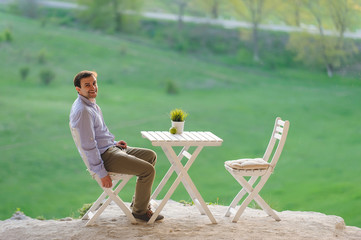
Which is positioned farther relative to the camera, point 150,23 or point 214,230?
point 150,23

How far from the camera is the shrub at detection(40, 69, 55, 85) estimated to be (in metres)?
9.71

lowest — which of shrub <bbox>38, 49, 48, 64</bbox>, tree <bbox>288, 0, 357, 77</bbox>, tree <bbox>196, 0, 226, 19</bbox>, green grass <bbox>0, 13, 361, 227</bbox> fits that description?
green grass <bbox>0, 13, 361, 227</bbox>

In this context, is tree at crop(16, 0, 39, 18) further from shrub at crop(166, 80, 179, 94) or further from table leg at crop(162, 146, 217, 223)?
table leg at crop(162, 146, 217, 223)

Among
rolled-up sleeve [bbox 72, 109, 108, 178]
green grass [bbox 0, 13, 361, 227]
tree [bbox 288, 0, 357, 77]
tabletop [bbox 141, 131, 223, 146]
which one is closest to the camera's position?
rolled-up sleeve [bbox 72, 109, 108, 178]

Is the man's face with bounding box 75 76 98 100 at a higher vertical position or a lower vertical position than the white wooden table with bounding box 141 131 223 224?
higher

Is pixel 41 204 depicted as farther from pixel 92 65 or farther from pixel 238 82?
pixel 238 82

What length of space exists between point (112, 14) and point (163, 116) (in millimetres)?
2552

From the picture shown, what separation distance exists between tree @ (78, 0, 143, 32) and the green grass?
0.26 m

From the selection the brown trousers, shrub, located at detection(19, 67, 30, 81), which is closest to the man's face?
the brown trousers

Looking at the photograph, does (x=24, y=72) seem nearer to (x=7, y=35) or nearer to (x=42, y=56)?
(x=42, y=56)

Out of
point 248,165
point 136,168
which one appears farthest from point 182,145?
point 248,165

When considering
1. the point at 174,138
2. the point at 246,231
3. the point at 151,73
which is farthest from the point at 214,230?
the point at 151,73

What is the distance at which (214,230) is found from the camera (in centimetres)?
386

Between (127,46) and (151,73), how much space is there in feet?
2.59
